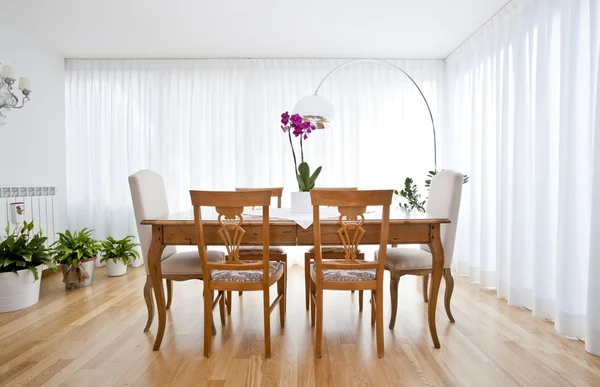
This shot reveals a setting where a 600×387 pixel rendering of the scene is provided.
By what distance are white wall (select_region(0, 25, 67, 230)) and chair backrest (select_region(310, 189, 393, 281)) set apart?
11.2ft

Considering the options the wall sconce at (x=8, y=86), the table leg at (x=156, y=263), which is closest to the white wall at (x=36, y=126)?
the wall sconce at (x=8, y=86)

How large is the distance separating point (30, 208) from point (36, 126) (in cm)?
96

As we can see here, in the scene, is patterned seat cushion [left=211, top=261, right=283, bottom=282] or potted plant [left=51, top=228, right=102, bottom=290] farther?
potted plant [left=51, top=228, right=102, bottom=290]

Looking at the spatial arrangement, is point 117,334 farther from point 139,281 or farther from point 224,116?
point 224,116

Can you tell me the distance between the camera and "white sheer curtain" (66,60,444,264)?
4.65 meters

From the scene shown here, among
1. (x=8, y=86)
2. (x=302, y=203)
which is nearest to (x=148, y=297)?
(x=302, y=203)

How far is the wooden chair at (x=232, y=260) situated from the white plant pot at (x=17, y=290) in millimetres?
1918

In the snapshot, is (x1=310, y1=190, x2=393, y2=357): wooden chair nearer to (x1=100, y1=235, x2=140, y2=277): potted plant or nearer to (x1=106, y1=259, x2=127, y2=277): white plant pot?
(x1=100, y1=235, x2=140, y2=277): potted plant

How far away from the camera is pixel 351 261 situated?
212 cm

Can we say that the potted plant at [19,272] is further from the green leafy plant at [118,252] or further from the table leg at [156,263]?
the table leg at [156,263]

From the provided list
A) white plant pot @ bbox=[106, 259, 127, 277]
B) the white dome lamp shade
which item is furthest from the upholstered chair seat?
white plant pot @ bbox=[106, 259, 127, 277]

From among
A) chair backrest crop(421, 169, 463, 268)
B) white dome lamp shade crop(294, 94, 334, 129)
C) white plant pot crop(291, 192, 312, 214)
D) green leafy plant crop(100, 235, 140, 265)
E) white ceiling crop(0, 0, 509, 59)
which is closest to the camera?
chair backrest crop(421, 169, 463, 268)

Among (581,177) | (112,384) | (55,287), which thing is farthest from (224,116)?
(581,177)

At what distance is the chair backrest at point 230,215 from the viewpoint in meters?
1.93
